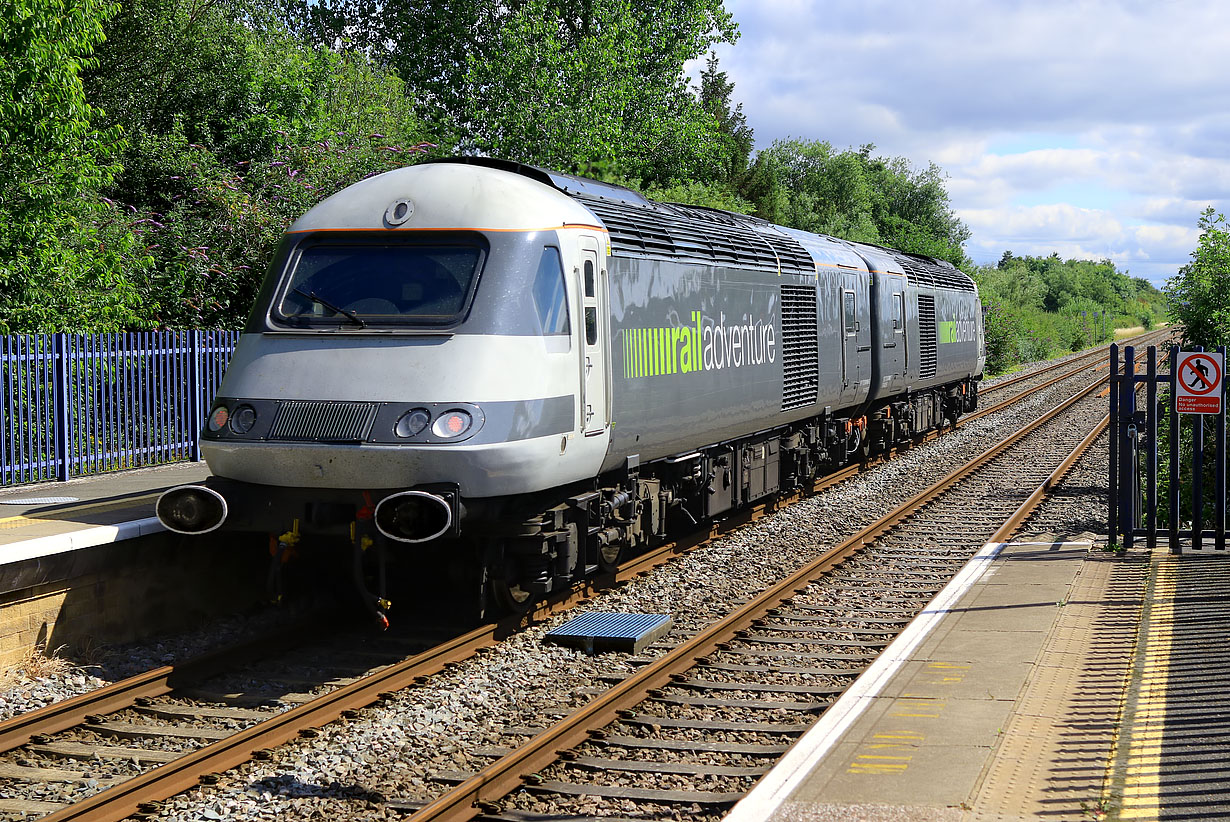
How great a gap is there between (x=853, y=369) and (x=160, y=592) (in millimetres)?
11316

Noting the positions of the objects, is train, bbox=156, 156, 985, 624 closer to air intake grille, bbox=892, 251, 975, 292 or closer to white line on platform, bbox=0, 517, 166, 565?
white line on platform, bbox=0, 517, 166, 565

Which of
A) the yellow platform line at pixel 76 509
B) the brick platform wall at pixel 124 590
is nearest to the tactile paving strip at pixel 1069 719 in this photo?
the brick platform wall at pixel 124 590

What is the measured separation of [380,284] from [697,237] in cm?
422

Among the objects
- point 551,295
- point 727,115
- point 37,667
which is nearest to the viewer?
point 37,667

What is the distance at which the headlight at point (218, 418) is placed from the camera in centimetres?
841

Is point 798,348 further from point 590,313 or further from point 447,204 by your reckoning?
point 447,204

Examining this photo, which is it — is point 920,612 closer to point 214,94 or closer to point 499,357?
point 499,357

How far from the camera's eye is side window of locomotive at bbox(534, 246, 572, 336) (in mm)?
8602

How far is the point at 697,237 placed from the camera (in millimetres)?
11875

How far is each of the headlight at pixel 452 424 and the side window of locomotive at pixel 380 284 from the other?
770 millimetres

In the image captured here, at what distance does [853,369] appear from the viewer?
17.7 metres

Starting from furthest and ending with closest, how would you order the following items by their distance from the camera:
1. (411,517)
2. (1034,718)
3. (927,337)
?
(927,337), (411,517), (1034,718)

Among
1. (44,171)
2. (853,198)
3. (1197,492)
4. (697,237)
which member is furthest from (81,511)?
(853,198)

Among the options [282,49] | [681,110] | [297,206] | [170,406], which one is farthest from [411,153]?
[681,110]
